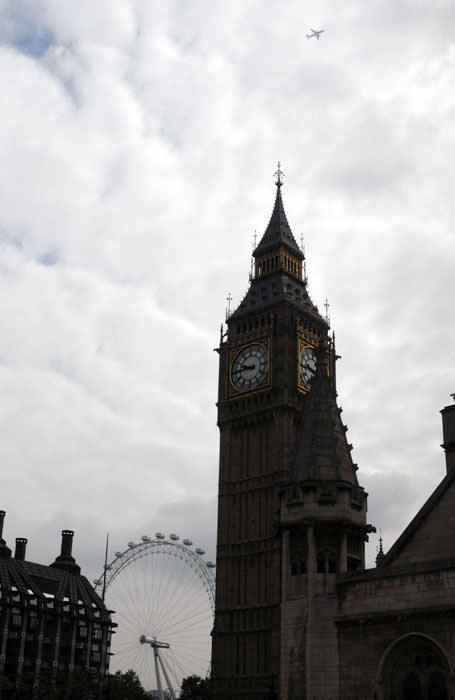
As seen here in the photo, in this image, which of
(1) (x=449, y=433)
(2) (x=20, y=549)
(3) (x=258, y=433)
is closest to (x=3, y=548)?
(2) (x=20, y=549)

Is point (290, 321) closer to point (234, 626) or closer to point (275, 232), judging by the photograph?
point (275, 232)

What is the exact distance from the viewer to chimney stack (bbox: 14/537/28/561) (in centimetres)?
13912

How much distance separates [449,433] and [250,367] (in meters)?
63.3

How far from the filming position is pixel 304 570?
117ft

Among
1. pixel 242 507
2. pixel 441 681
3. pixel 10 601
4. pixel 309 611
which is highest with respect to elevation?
pixel 242 507

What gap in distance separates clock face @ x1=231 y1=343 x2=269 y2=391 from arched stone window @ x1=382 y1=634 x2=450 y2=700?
7532cm

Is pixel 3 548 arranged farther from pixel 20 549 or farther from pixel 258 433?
pixel 258 433

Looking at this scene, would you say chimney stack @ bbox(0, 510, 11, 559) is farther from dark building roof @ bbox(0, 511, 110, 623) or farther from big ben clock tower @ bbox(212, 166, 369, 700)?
big ben clock tower @ bbox(212, 166, 369, 700)

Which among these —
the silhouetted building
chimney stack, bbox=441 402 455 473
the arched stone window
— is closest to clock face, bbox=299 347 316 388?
the silhouetted building

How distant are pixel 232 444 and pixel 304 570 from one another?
73650mm

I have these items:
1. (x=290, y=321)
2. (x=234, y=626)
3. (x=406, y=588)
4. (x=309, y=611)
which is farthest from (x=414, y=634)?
(x=290, y=321)

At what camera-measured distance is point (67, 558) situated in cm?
14838

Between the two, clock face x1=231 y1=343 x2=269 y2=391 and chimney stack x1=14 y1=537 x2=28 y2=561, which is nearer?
clock face x1=231 y1=343 x2=269 y2=391

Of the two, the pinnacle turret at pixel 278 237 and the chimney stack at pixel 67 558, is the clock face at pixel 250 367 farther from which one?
the chimney stack at pixel 67 558
